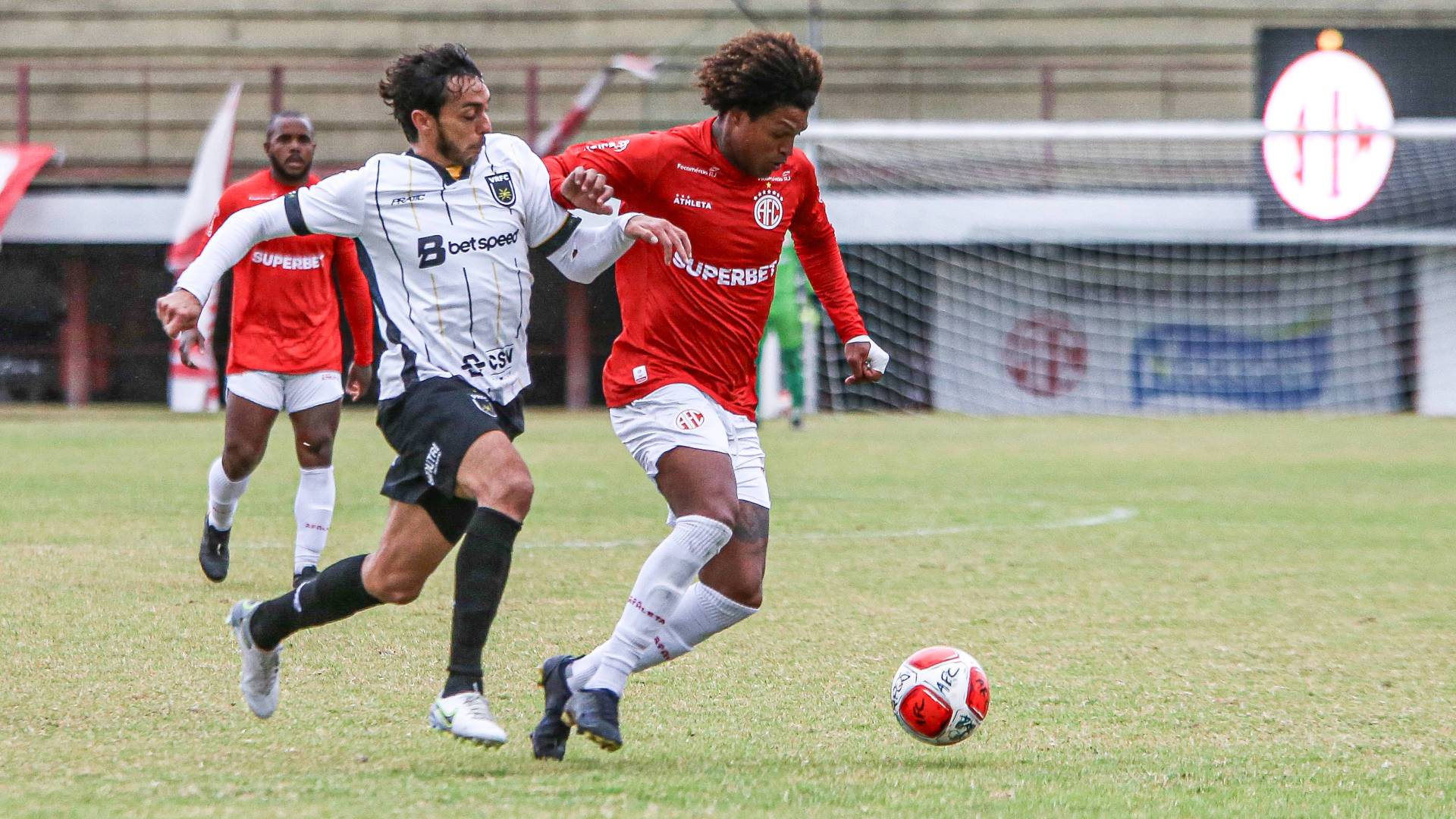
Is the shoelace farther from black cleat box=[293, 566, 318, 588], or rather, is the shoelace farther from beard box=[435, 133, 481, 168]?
black cleat box=[293, 566, 318, 588]

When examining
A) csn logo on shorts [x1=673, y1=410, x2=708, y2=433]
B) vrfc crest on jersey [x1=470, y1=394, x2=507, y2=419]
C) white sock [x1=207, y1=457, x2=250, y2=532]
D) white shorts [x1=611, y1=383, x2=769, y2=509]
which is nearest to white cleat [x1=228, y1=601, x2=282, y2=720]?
vrfc crest on jersey [x1=470, y1=394, x2=507, y2=419]

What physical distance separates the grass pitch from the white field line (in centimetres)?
5

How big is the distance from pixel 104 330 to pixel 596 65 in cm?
866

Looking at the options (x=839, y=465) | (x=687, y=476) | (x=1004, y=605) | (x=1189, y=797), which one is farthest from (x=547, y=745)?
(x=839, y=465)

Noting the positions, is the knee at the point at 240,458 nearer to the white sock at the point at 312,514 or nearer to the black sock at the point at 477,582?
the white sock at the point at 312,514

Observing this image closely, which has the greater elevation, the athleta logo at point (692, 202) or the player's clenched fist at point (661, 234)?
the athleta logo at point (692, 202)

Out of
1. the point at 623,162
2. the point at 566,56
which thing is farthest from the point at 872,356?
the point at 566,56

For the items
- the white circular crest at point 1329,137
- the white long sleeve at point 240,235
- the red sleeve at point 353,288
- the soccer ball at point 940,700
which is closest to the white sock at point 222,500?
the red sleeve at point 353,288

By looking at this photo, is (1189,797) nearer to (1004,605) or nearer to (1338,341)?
(1004,605)

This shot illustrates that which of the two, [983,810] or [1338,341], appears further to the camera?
[1338,341]

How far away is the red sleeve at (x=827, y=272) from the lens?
5.60 m

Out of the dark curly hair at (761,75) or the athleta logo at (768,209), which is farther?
the athleta logo at (768,209)

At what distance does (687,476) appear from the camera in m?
4.86

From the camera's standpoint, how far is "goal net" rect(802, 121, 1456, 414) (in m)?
24.7
